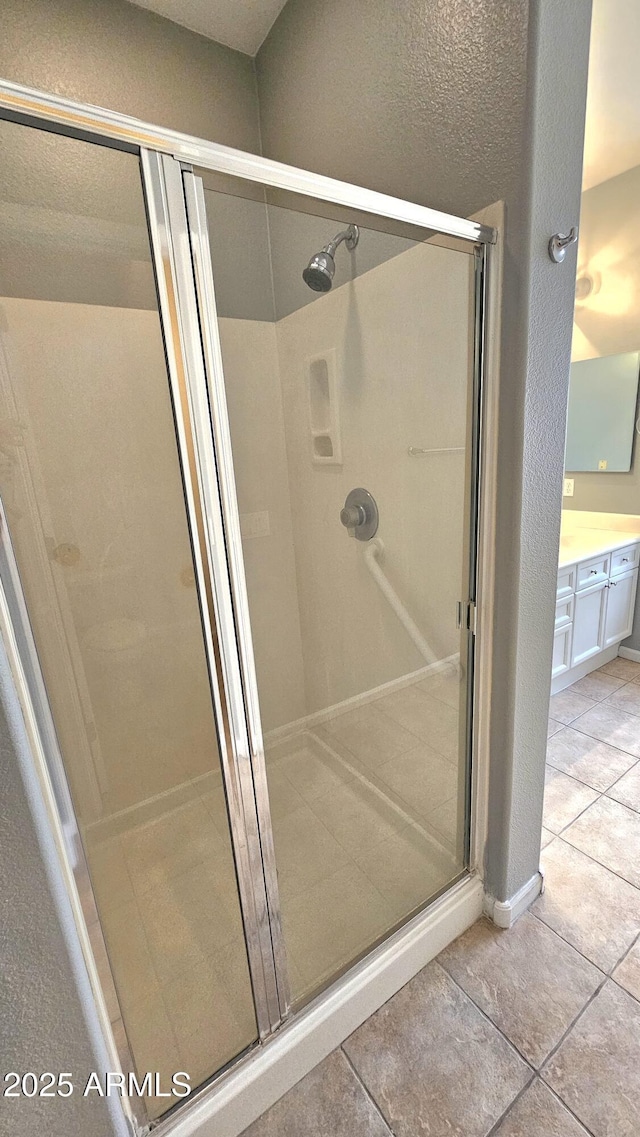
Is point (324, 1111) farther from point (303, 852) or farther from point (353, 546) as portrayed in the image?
point (353, 546)

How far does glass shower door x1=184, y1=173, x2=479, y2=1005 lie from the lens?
47.1 inches

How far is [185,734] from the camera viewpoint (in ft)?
4.82

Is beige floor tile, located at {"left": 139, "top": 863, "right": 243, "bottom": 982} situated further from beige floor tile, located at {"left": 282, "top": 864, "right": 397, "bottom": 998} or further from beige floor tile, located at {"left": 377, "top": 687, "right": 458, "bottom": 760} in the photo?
beige floor tile, located at {"left": 377, "top": 687, "right": 458, "bottom": 760}

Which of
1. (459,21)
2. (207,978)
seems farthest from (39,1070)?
(459,21)

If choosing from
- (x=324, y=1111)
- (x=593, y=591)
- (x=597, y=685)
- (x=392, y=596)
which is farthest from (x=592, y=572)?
(x=324, y=1111)

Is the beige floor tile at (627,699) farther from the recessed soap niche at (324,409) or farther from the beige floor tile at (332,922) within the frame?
the recessed soap niche at (324,409)

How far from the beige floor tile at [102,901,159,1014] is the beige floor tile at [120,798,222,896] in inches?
4.2

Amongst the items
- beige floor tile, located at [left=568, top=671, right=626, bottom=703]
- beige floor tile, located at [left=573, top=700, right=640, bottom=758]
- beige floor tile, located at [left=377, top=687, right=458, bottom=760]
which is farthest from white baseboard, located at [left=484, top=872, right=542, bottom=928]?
beige floor tile, located at [left=568, top=671, right=626, bottom=703]

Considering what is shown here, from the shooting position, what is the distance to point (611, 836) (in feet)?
5.62

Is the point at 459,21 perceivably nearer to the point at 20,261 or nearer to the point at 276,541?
the point at 20,261

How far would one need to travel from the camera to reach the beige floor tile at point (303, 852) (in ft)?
4.00

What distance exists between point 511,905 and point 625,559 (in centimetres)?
208

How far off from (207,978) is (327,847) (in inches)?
19.0

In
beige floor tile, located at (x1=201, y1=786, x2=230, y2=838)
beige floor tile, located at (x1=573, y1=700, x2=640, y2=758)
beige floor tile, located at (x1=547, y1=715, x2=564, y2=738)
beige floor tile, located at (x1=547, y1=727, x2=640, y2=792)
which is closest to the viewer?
beige floor tile, located at (x1=201, y1=786, x2=230, y2=838)
